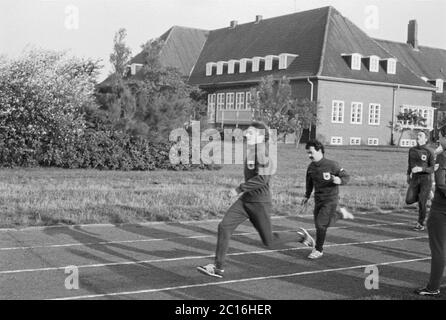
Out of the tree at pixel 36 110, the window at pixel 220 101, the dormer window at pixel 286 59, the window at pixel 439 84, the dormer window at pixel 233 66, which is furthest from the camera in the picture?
the window at pixel 439 84

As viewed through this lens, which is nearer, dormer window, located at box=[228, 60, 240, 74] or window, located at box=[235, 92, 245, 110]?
window, located at box=[235, 92, 245, 110]

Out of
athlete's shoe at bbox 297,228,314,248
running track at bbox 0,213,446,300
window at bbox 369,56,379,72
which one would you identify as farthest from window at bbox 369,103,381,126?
athlete's shoe at bbox 297,228,314,248

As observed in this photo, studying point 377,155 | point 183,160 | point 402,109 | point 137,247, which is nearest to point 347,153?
point 377,155

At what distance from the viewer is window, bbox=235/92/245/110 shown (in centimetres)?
5714

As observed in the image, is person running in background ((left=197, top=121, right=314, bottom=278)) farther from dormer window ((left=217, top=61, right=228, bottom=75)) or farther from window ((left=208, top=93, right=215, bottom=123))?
dormer window ((left=217, top=61, right=228, bottom=75))

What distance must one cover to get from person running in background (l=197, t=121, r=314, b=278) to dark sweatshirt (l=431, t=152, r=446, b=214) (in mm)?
2074

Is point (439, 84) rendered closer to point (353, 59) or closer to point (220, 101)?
point (353, 59)

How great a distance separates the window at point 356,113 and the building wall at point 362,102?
0.26 meters

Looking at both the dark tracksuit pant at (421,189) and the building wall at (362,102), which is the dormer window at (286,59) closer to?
the building wall at (362,102)

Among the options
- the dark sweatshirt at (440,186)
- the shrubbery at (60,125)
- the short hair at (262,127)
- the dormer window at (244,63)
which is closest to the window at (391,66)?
the dormer window at (244,63)

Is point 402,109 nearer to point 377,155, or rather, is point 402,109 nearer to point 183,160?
point 377,155

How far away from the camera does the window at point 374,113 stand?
53.3 metres

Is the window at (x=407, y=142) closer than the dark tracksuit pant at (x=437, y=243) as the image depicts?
No

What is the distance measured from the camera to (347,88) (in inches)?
2023
